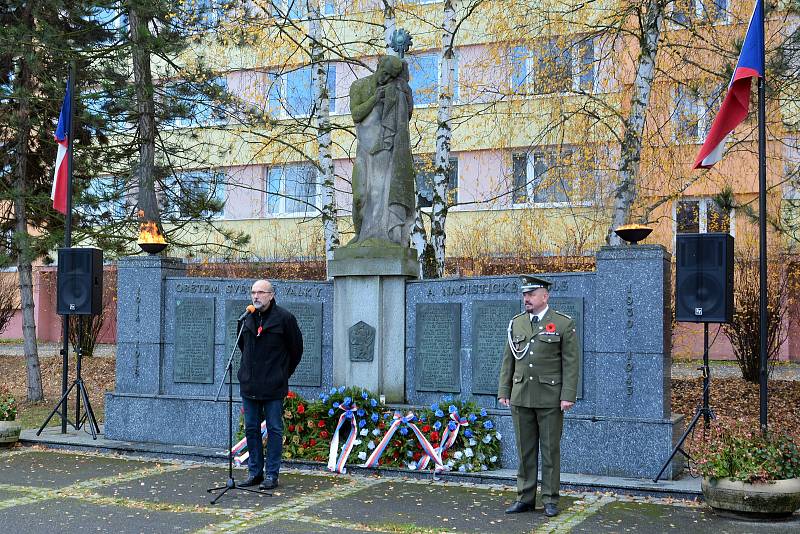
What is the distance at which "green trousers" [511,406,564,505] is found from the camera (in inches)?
314

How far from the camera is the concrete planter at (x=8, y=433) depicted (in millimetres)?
11742

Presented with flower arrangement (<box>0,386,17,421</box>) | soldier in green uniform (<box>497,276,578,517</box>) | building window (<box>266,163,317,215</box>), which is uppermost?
building window (<box>266,163,317,215</box>)

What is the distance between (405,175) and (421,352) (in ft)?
7.19

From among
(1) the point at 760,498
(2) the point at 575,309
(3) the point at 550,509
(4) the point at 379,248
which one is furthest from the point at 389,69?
(1) the point at 760,498

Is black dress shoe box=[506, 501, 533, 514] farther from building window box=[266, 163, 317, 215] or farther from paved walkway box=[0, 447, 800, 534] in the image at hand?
building window box=[266, 163, 317, 215]

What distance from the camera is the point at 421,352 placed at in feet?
35.9

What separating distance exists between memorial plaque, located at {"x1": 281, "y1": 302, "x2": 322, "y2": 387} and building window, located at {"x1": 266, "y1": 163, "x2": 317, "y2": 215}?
14.9 m

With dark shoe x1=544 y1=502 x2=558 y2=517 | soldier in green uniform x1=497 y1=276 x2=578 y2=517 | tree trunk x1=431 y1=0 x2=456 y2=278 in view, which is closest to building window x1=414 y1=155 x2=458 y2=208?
tree trunk x1=431 y1=0 x2=456 y2=278

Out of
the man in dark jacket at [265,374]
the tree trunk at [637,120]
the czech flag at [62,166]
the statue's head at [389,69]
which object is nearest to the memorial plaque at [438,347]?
the man in dark jacket at [265,374]

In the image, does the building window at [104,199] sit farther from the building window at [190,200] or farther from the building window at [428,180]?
the building window at [428,180]

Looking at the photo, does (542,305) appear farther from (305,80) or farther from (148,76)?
(305,80)

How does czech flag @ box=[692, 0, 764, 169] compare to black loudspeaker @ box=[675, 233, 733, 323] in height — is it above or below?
above

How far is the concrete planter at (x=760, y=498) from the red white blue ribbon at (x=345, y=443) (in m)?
4.07

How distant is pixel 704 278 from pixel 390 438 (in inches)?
148
